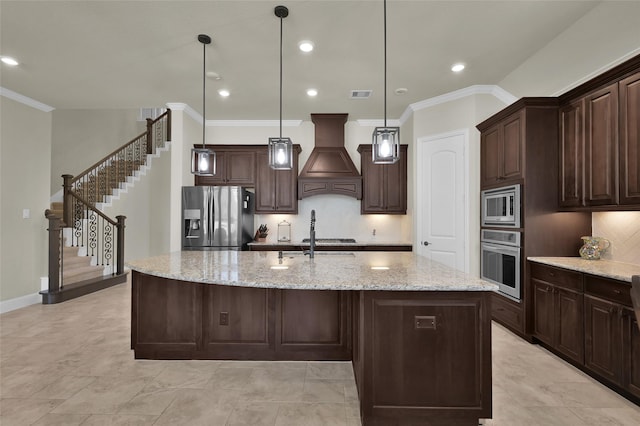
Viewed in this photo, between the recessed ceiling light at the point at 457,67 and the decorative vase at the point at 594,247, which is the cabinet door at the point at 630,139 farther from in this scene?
the recessed ceiling light at the point at 457,67

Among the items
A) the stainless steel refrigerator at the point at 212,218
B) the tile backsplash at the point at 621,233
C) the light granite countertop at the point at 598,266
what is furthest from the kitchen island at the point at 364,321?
the stainless steel refrigerator at the point at 212,218

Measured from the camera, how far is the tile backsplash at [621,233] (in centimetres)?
284

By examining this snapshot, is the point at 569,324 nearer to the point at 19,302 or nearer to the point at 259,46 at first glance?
the point at 259,46

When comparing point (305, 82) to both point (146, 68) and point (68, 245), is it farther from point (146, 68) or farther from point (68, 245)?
point (68, 245)

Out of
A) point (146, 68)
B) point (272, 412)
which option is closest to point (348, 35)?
point (146, 68)

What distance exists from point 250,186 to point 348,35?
3.10 meters

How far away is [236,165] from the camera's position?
556 centimetres

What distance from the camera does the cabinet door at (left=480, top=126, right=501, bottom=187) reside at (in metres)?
3.87

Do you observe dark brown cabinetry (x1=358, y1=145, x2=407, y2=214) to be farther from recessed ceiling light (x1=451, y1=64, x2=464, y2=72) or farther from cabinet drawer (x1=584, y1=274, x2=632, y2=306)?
cabinet drawer (x1=584, y1=274, x2=632, y2=306)

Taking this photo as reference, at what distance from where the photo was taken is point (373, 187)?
552 centimetres

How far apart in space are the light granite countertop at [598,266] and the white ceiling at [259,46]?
2.17 metres

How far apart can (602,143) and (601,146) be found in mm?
26

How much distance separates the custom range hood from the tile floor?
3.10 m

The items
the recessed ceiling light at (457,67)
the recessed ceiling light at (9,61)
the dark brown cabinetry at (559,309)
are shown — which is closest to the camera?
the dark brown cabinetry at (559,309)
